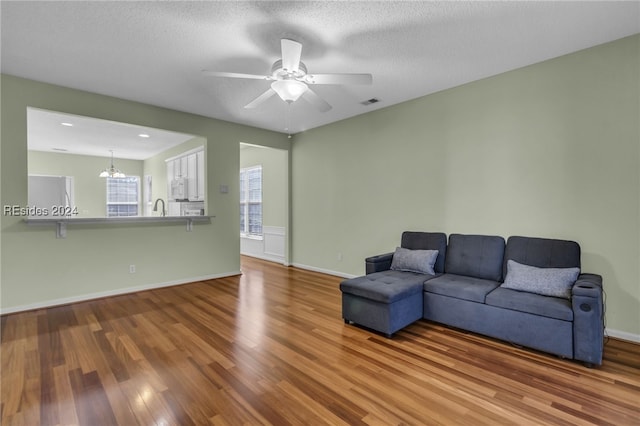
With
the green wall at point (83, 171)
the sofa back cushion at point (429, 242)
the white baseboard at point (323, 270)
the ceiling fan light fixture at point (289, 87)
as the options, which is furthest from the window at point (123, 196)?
the sofa back cushion at point (429, 242)

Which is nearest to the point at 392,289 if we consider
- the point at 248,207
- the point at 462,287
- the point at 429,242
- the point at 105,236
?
the point at 462,287

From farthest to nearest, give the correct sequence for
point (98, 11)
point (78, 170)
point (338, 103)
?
point (78, 170) → point (338, 103) → point (98, 11)

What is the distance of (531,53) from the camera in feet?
9.63

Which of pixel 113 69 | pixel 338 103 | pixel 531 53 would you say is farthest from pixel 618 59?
pixel 113 69

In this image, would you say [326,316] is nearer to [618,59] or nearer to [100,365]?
[100,365]

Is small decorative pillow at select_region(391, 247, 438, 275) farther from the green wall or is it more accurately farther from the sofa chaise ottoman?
the green wall

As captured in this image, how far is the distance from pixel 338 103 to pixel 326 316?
2.90 metres

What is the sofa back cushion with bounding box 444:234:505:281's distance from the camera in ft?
10.6

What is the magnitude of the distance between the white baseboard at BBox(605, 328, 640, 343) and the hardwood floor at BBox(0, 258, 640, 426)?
0.07 meters

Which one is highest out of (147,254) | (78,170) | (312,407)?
(78,170)

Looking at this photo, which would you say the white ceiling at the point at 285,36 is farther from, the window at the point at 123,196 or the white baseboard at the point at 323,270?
the window at the point at 123,196

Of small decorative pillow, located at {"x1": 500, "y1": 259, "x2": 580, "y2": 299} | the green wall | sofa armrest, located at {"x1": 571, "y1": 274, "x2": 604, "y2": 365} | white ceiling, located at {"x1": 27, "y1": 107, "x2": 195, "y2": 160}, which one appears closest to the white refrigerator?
the green wall

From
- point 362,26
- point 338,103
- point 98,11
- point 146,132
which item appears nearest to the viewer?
point 98,11

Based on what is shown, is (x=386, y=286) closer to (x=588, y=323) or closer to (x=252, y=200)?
(x=588, y=323)
